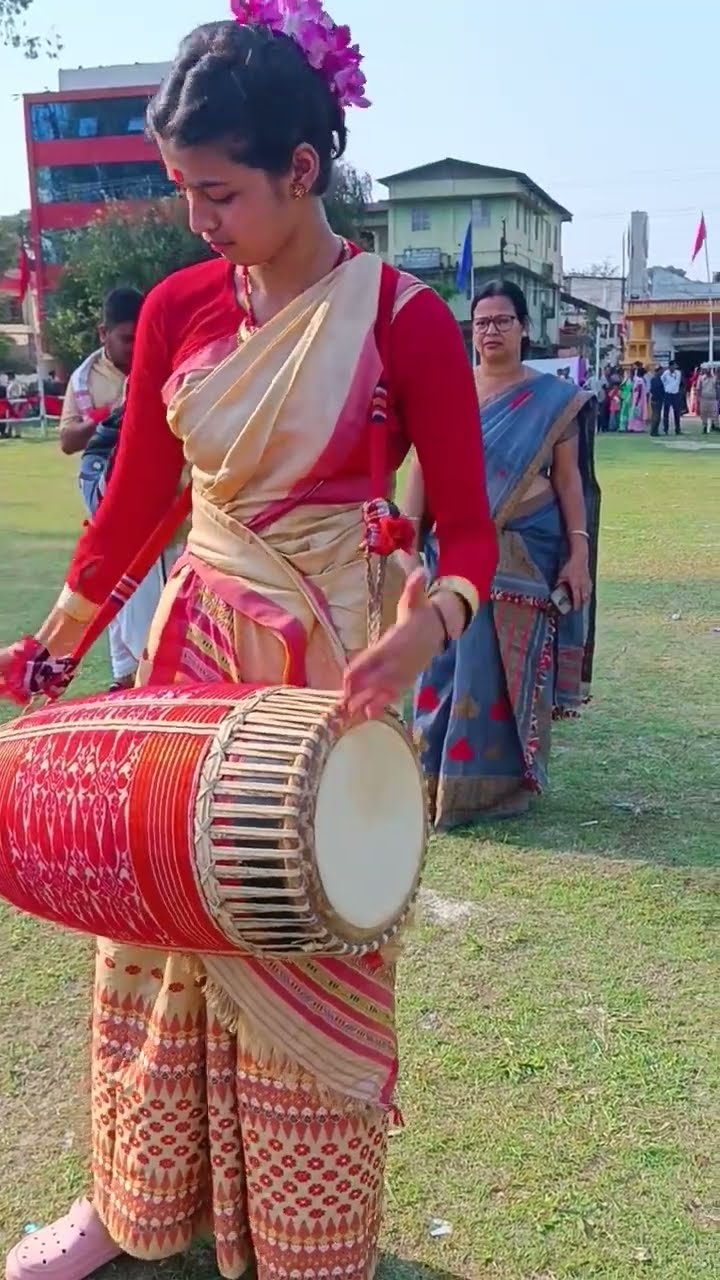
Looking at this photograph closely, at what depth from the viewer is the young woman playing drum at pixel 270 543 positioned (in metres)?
1.67

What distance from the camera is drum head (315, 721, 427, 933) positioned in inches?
64.3

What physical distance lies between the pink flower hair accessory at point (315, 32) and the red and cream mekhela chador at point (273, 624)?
9.6 inches

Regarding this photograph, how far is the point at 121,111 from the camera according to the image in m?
49.7

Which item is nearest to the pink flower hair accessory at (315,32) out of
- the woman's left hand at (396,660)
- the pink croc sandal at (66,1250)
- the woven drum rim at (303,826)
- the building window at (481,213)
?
the woman's left hand at (396,660)

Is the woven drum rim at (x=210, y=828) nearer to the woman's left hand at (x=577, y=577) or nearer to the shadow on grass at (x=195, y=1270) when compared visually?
the shadow on grass at (x=195, y=1270)

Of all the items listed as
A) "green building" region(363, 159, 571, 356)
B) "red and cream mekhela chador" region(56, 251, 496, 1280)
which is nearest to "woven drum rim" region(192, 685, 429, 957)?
"red and cream mekhela chador" region(56, 251, 496, 1280)

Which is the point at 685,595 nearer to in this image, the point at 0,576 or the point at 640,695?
the point at 640,695

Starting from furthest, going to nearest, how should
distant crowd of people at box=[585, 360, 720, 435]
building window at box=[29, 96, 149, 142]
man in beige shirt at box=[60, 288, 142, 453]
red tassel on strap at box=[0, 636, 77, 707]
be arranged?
building window at box=[29, 96, 149, 142], distant crowd of people at box=[585, 360, 720, 435], man in beige shirt at box=[60, 288, 142, 453], red tassel on strap at box=[0, 636, 77, 707]

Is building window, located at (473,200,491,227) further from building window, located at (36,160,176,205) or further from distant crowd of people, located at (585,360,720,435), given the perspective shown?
distant crowd of people, located at (585,360,720,435)

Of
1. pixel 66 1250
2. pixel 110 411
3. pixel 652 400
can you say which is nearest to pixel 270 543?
pixel 66 1250

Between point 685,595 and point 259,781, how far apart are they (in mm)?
6892

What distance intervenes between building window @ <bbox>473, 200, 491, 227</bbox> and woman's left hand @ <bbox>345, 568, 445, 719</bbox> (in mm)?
54503

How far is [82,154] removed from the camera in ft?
165

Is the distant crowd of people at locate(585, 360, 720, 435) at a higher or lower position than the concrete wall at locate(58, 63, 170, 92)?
lower
